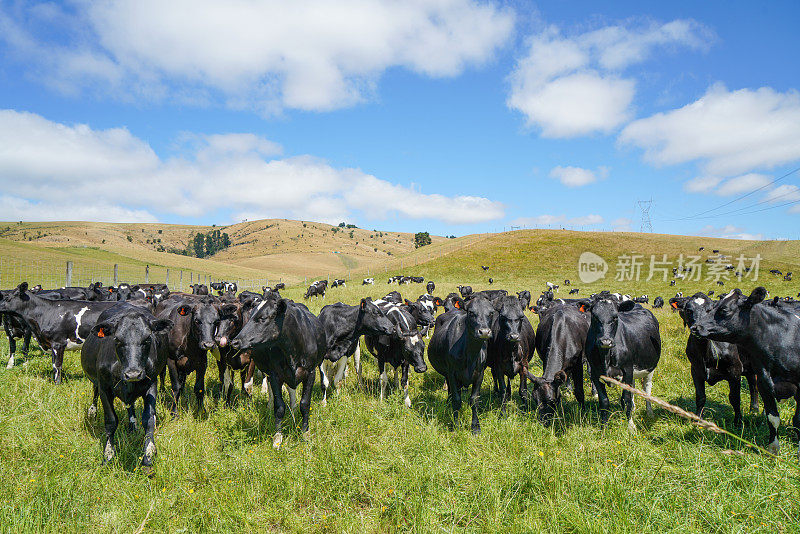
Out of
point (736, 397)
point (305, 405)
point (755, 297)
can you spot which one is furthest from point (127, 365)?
point (736, 397)

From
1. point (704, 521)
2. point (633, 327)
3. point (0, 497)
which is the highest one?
point (633, 327)

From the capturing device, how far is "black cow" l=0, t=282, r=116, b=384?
31.8 ft

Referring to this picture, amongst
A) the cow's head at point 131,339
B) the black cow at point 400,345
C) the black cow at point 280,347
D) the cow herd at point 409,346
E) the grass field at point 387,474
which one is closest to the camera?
the grass field at point 387,474

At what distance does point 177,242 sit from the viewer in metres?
183

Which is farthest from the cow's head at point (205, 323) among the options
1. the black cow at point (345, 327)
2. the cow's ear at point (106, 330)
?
the black cow at point (345, 327)

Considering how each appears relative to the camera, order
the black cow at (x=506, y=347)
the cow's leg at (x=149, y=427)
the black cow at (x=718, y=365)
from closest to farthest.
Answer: the cow's leg at (x=149, y=427) < the black cow at (x=718, y=365) < the black cow at (x=506, y=347)

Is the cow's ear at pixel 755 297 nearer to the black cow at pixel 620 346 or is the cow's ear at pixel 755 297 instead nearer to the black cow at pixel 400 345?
the black cow at pixel 620 346

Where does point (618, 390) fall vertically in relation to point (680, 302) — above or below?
below

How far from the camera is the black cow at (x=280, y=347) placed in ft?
20.1

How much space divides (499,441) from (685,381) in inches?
251

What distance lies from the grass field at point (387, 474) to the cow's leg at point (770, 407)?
0.57ft

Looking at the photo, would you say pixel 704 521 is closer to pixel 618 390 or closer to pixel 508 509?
pixel 508 509

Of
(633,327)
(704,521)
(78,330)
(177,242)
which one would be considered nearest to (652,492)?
(704,521)

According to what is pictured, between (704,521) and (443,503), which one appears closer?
(704,521)
